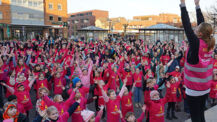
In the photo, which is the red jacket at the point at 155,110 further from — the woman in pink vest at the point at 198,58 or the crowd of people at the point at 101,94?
the woman in pink vest at the point at 198,58

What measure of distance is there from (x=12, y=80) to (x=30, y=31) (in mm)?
37359

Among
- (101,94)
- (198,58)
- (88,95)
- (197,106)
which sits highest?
(198,58)

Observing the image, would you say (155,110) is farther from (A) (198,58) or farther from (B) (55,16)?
(B) (55,16)

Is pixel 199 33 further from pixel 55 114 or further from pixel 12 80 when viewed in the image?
pixel 12 80

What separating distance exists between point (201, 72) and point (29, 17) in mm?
45762

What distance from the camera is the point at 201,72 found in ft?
6.63

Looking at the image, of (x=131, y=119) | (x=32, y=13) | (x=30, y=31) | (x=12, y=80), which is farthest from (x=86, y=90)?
(x=32, y=13)

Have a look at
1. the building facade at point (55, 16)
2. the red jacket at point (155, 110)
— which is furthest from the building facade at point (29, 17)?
the red jacket at point (155, 110)

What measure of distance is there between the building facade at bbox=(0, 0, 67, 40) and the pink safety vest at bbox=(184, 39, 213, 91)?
34799 mm

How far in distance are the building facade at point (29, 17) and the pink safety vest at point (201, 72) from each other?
3480 cm

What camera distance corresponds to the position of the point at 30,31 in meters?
40.2

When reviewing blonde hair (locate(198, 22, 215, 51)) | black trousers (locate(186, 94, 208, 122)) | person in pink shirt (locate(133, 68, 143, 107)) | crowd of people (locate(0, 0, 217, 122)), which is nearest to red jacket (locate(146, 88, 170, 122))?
crowd of people (locate(0, 0, 217, 122))

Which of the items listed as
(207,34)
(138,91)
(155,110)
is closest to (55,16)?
(138,91)

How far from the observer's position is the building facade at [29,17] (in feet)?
121
